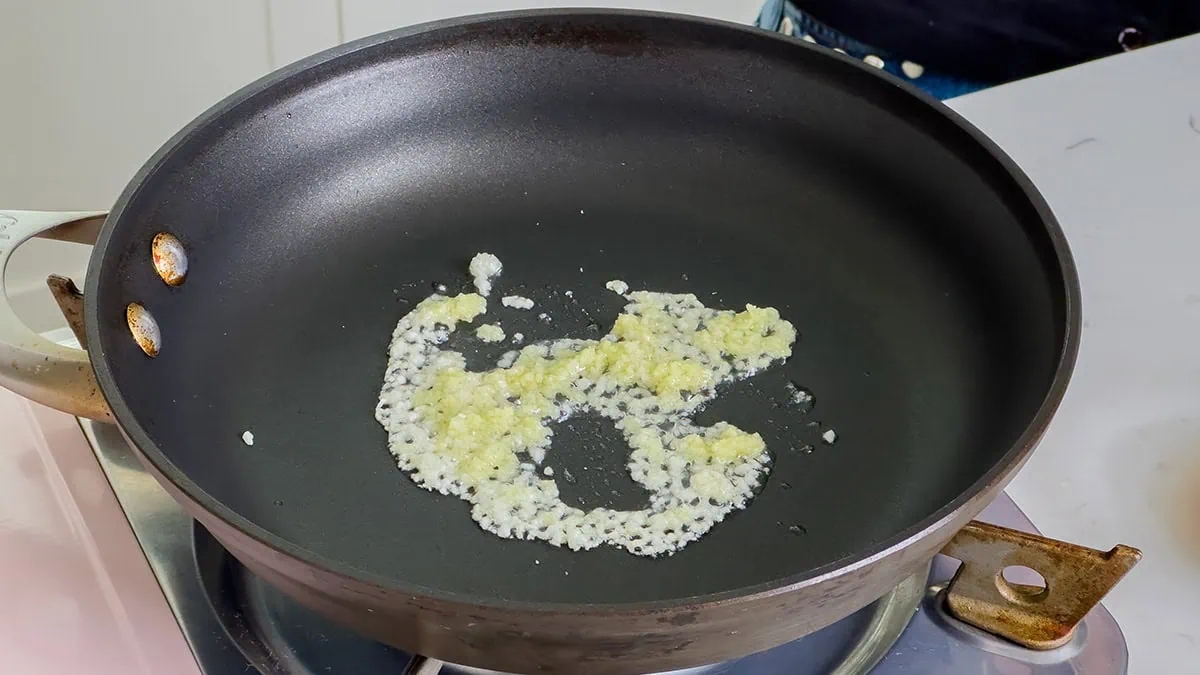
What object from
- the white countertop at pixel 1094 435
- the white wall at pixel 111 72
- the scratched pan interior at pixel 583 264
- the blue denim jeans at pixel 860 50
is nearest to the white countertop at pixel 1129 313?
the white countertop at pixel 1094 435

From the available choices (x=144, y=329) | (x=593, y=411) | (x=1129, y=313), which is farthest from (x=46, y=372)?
(x=1129, y=313)

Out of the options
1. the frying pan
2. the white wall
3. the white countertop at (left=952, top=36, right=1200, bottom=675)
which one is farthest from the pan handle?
the white wall

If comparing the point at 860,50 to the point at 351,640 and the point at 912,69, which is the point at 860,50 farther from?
the point at 351,640

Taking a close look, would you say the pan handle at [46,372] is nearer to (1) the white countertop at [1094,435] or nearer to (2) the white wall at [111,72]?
(1) the white countertop at [1094,435]

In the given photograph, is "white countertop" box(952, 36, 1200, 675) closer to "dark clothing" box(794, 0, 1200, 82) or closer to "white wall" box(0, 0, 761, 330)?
"dark clothing" box(794, 0, 1200, 82)

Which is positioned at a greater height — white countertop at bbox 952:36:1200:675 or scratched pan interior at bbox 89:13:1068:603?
scratched pan interior at bbox 89:13:1068:603

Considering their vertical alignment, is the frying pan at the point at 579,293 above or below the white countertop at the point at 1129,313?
above
